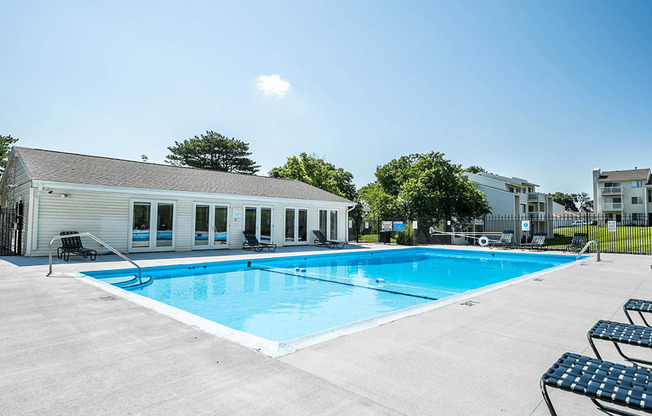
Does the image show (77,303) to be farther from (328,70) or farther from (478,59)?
(478,59)

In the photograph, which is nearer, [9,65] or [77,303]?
[77,303]

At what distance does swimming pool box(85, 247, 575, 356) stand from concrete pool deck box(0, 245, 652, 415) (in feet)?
2.45

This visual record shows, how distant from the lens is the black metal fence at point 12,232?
40.8 ft

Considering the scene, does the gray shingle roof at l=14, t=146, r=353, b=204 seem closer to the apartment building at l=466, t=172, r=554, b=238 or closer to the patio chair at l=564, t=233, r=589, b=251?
the patio chair at l=564, t=233, r=589, b=251

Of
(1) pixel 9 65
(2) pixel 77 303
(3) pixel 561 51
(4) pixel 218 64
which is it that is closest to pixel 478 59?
(3) pixel 561 51

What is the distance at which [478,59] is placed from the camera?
14.4 m

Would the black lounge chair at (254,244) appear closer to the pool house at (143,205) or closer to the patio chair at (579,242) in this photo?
the pool house at (143,205)

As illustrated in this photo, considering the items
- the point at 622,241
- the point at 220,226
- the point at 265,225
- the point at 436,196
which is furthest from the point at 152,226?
the point at 622,241

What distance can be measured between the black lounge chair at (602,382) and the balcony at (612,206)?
5656 cm

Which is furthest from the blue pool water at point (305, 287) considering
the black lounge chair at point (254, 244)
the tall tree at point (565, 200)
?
the tall tree at point (565, 200)

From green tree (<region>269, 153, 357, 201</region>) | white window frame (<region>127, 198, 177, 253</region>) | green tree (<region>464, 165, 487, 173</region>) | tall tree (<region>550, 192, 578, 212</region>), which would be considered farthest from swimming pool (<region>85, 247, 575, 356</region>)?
tall tree (<region>550, 192, 578, 212</region>)

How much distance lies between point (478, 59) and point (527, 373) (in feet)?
47.5

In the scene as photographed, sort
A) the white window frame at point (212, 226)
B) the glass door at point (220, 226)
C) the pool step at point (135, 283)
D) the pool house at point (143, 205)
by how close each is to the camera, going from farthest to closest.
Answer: the glass door at point (220, 226), the white window frame at point (212, 226), the pool house at point (143, 205), the pool step at point (135, 283)

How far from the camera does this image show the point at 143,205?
13500mm
